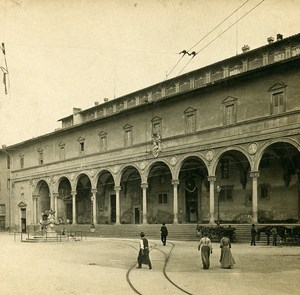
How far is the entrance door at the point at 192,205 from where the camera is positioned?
1323 inches

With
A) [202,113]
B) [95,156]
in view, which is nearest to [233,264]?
[202,113]

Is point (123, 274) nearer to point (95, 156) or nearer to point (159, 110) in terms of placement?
point (159, 110)

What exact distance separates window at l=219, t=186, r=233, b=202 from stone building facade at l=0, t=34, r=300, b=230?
0.07m

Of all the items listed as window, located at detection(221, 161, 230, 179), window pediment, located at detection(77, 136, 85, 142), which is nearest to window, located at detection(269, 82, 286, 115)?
window, located at detection(221, 161, 230, 179)

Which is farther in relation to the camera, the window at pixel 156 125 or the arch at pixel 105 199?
the arch at pixel 105 199

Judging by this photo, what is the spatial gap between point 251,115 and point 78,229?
20.5 metres

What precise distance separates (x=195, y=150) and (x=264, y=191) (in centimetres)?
523

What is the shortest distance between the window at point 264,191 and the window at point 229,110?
16.5 ft

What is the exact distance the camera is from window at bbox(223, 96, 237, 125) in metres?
26.9

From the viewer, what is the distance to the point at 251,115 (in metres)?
25.8

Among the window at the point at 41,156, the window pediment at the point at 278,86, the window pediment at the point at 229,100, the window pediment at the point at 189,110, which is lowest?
the window at the point at 41,156

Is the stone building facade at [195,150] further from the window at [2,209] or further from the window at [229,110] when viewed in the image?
the window at [2,209]

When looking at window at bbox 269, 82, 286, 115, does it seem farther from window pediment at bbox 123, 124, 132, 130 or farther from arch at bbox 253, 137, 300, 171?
window pediment at bbox 123, 124, 132, 130

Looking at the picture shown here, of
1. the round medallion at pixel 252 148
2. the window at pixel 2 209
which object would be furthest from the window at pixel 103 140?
the window at pixel 2 209
